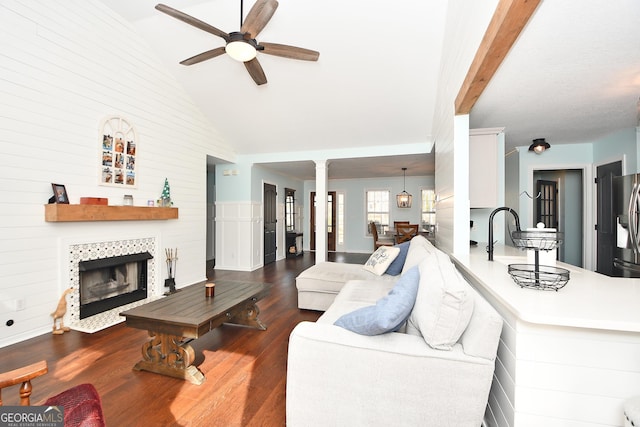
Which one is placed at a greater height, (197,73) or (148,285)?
(197,73)

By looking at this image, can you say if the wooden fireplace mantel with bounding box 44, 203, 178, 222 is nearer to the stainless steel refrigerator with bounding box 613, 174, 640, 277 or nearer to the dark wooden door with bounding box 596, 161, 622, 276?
the stainless steel refrigerator with bounding box 613, 174, 640, 277

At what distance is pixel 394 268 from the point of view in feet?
11.4

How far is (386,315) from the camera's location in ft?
4.81

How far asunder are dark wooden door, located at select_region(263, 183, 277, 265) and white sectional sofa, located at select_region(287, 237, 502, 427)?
18.1ft

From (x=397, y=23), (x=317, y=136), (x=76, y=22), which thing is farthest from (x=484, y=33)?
(x=76, y=22)

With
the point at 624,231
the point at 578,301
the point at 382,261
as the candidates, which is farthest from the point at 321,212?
the point at 578,301

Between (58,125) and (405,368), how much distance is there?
404 cm

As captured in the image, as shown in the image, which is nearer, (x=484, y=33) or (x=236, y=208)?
(x=484, y=33)

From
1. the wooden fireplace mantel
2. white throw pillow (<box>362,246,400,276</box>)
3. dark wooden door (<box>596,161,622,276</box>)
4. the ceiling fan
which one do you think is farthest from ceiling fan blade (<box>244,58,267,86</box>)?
dark wooden door (<box>596,161,622,276</box>)

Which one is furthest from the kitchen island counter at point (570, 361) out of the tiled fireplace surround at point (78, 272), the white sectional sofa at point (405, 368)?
the tiled fireplace surround at point (78, 272)

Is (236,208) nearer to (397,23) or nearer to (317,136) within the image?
(317,136)

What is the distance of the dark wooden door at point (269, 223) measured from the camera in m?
6.89

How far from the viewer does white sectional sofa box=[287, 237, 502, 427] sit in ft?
4.29

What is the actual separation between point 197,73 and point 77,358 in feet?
12.7
